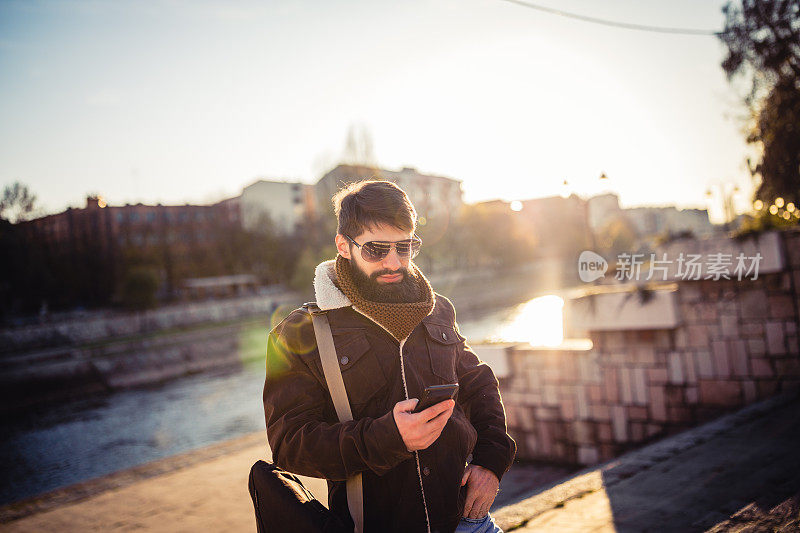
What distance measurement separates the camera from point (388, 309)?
1.70 m

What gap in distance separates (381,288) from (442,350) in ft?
1.12

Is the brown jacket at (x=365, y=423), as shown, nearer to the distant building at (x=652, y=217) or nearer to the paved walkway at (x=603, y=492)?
the paved walkway at (x=603, y=492)

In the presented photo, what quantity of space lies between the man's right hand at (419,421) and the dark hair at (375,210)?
0.64 meters

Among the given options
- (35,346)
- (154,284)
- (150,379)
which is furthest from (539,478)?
(154,284)

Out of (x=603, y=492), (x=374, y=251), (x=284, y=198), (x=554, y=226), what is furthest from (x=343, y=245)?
(x=554, y=226)

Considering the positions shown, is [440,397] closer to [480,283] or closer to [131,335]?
[131,335]

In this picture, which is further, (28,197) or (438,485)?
(28,197)

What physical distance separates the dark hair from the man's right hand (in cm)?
64

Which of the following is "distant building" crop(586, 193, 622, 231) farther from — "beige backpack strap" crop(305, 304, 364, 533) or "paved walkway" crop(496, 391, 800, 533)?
"beige backpack strap" crop(305, 304, 364, 533)

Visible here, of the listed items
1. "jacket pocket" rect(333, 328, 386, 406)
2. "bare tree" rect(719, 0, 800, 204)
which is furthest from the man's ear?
"bare tree" rect(719, 0, 800, 204)

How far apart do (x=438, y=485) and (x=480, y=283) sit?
4919 cm

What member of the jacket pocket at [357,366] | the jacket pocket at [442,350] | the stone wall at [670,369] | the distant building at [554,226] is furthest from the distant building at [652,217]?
the jacket pocket at [357,366]

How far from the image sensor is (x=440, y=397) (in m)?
1.42

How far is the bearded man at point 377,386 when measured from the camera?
156 centimetres
